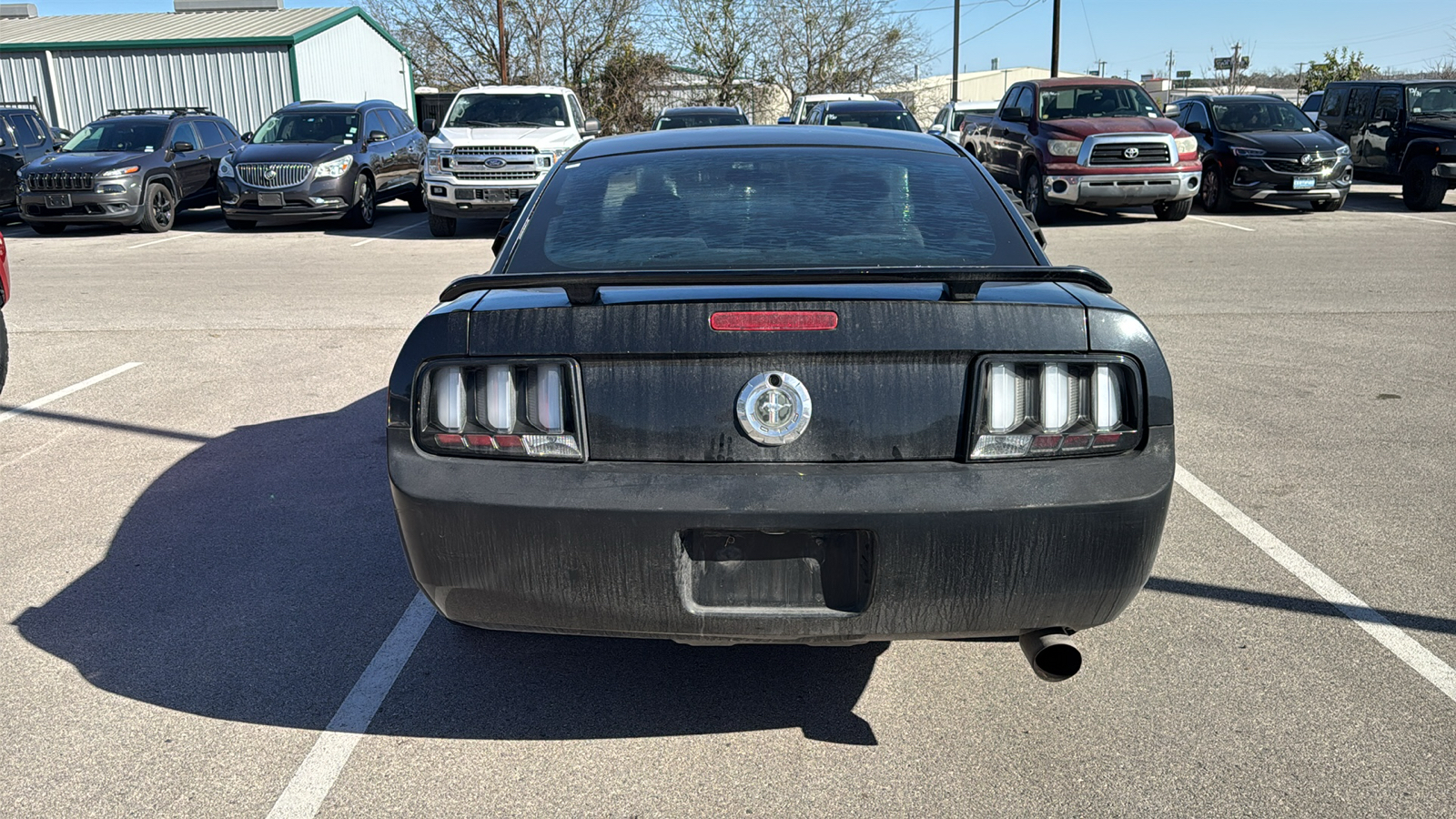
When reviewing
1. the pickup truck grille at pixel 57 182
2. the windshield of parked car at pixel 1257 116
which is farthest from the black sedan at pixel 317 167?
the windshield of parked car at pixel 1257 116

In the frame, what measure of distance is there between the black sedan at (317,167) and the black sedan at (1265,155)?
1279cm

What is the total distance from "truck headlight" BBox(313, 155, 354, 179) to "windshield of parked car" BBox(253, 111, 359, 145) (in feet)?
2.17

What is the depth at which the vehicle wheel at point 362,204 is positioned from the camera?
1689 cm

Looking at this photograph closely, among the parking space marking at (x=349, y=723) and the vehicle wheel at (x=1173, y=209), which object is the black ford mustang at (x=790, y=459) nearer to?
the parking space marking at (x=349, y=723)

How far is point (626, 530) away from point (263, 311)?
8.34 meters

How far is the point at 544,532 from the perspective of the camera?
2.64 metres

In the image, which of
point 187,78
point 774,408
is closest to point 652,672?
point 774,408

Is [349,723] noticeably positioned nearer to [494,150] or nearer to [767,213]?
[767,213]

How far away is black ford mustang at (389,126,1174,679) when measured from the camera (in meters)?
2.61

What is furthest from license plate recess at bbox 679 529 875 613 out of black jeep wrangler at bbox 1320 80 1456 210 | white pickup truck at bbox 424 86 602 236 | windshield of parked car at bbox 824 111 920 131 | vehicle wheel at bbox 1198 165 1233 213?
black jeep wrangler at bbox 1320 80 1456 210

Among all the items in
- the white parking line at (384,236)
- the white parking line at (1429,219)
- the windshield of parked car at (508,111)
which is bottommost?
the white parking line at (1429,219)

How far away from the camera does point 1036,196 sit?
1677 centimetres

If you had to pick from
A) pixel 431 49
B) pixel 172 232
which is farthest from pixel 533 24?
pixel 172 232

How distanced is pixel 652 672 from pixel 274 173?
1490 cm
